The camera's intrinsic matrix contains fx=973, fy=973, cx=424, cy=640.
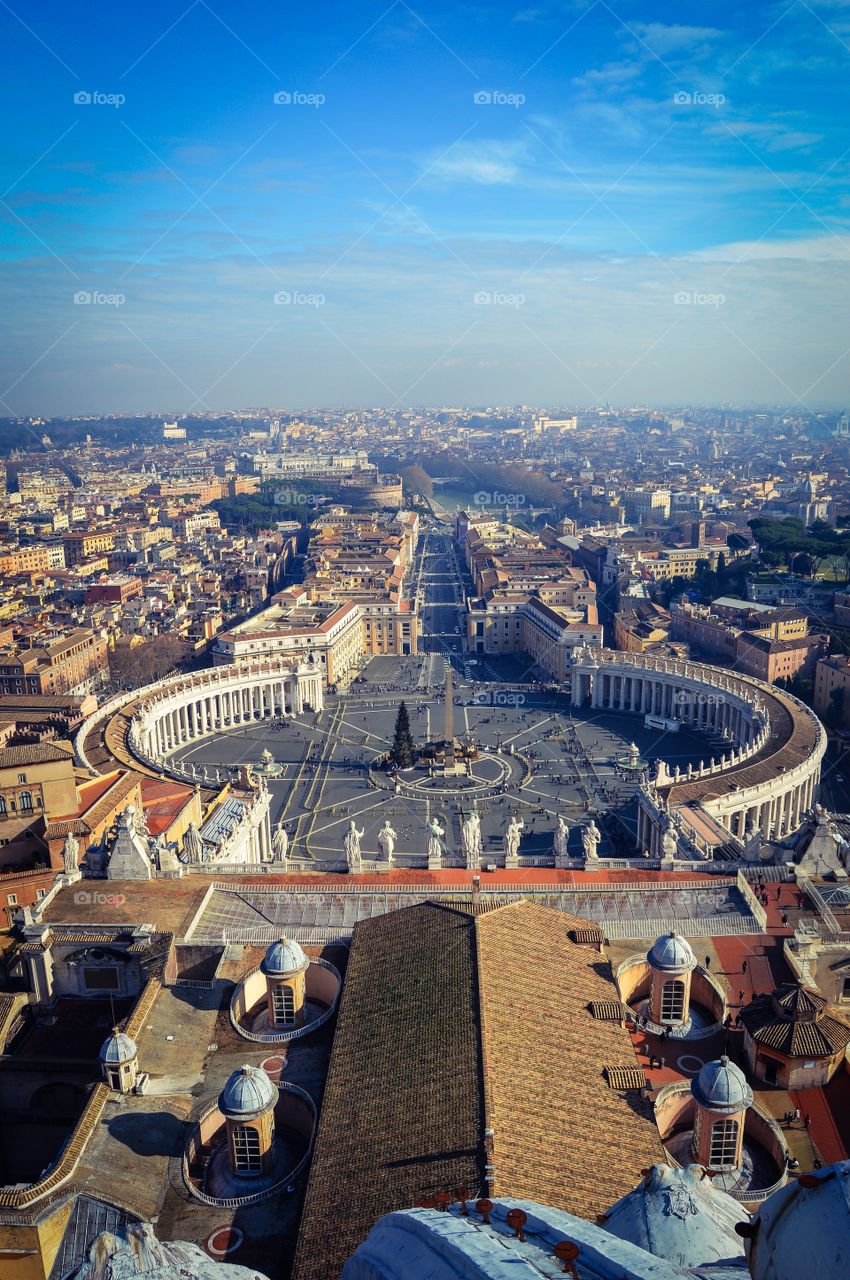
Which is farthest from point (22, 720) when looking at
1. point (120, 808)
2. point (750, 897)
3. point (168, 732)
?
point (750, 897)

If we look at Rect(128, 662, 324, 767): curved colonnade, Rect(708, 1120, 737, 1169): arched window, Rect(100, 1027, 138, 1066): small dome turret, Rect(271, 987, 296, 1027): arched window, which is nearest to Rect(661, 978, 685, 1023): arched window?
Rect(708, 1120, 737, 1169): arched window

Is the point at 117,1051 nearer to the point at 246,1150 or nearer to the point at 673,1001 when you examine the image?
the point at 246,1150

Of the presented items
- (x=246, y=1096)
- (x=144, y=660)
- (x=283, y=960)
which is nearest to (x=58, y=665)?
(x=144, y=660)

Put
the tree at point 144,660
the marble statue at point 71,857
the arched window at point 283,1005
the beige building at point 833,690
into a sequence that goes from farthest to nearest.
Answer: the tree at point 144,660, the beige building at point 833,690, the marble statue at point 71,857, the arched window at point 283,1005

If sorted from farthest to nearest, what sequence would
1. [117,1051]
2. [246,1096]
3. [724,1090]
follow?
1. [117,1051]
2. [246,1096]
3. [724,1090]

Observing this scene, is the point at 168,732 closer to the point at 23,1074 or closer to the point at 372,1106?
the point at 23,1074

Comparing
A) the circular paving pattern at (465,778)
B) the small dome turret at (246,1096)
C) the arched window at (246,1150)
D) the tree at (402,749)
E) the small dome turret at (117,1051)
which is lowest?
the circular paving pattern at (465,778)

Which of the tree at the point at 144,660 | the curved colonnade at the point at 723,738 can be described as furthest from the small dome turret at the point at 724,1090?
the tree at the point at 144,660

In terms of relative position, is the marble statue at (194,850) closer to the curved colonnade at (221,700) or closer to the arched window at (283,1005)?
the arched window at (283,1005)
